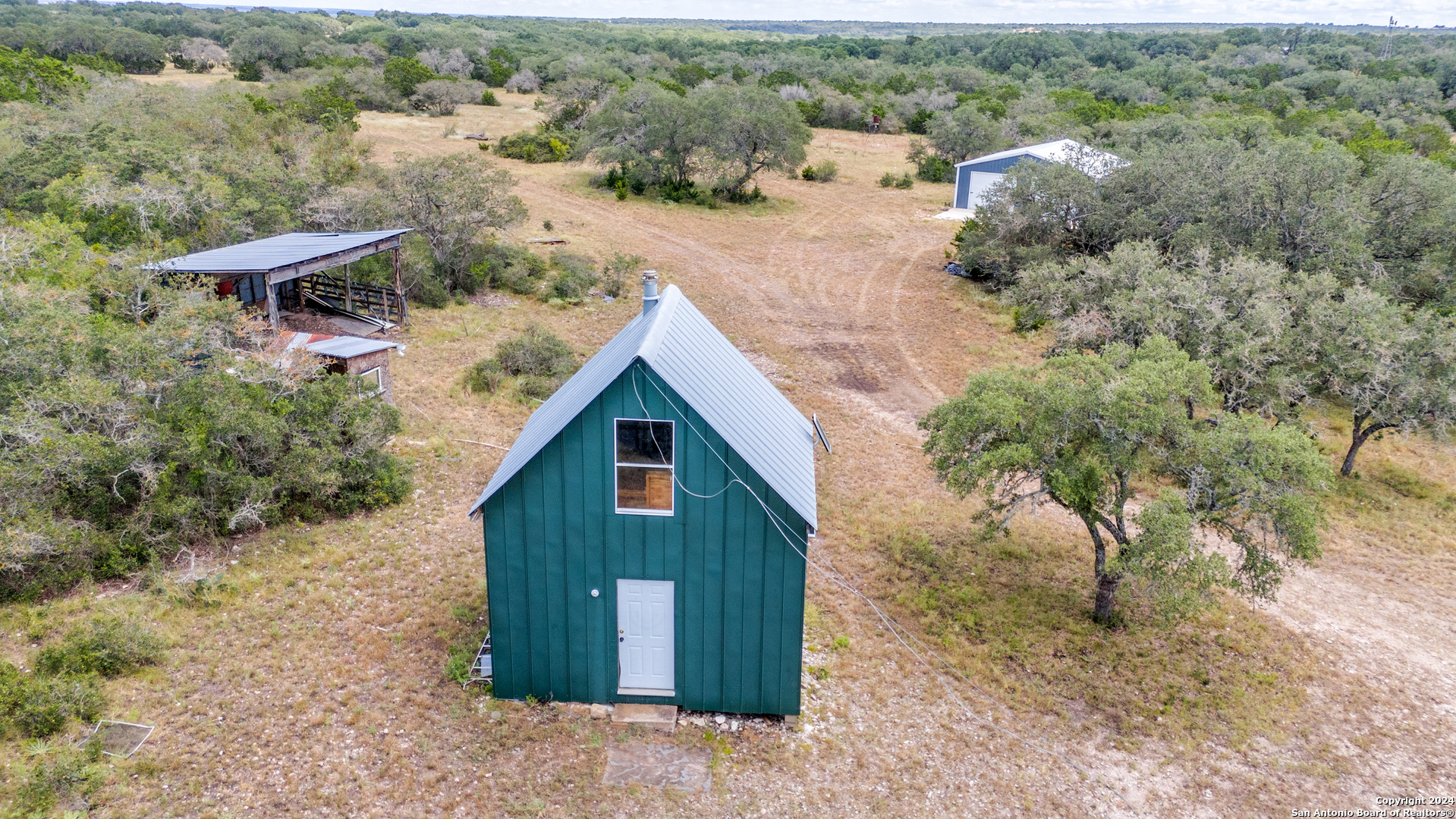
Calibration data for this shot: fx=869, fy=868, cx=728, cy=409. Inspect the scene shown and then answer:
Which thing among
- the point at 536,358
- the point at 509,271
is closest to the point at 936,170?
the point at 509,271

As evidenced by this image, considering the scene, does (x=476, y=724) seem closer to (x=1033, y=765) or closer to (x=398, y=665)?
(x=398, y=665)

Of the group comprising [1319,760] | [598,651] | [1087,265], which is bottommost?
[1319,760]

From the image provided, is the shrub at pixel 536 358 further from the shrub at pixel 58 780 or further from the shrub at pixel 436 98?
the shrub at pixel 436 98

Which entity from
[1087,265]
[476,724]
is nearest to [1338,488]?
[1087,265]

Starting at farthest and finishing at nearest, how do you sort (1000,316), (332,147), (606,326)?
(332,147)
(1000,316)
(606,326)

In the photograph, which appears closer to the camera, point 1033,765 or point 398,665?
point 1033,765

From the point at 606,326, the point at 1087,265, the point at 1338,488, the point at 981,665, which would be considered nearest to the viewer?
the point at 981,665

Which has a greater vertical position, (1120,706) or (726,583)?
(726,583)
